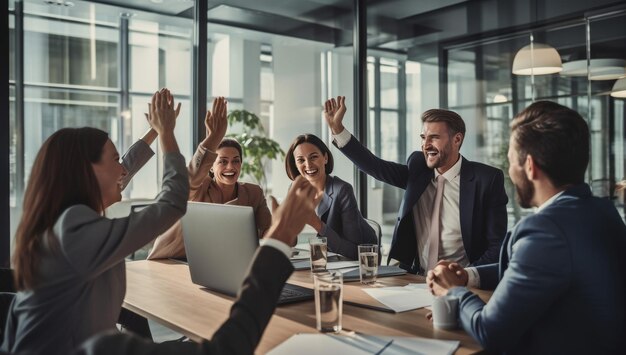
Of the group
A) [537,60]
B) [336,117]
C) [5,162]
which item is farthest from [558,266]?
[537,60]

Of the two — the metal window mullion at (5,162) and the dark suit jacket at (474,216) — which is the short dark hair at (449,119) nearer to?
the dark suit jacket at (474,216)

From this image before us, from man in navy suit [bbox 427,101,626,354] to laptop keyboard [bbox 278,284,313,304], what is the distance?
606 mm

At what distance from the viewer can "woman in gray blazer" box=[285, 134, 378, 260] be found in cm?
308

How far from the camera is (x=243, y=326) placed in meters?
1.06

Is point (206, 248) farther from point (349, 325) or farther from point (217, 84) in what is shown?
point (217, 84)

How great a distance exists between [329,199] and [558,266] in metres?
2.12

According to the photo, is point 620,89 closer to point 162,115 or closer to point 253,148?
point 162,115

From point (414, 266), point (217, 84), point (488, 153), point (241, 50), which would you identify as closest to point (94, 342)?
point (414, 266)

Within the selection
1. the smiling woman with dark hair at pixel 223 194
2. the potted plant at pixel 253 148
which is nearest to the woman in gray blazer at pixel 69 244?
the smiling woman with dark hair at pixel 223 194

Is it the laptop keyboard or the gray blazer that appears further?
the laptop keyboard

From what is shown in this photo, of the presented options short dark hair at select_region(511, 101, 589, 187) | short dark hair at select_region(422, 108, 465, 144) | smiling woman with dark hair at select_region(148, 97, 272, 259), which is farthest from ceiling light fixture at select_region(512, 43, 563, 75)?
short dark hair at select_region(511, 101, 589, 187)

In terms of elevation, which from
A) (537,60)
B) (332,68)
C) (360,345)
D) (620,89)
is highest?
(332,68)

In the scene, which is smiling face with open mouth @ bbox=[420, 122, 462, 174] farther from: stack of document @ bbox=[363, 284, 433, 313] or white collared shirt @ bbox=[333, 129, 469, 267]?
stack of document @ bbox=[363, 284, 433, 313]

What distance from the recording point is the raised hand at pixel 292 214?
119 cm
